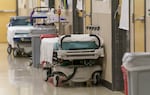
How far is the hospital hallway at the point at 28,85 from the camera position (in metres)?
6.60

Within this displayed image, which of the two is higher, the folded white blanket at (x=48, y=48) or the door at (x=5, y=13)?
the door at (x=5, y=13)

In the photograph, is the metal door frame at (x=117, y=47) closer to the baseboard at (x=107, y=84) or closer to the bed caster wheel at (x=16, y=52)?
the baseboard at (x=107, y=84)

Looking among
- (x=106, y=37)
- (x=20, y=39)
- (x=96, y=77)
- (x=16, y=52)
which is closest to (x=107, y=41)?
(x=106, y=37)

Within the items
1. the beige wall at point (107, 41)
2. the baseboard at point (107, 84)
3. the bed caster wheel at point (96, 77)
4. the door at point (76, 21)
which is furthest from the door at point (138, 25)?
the door at point (76, 21)

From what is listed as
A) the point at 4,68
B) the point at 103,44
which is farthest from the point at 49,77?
the point at 4,68

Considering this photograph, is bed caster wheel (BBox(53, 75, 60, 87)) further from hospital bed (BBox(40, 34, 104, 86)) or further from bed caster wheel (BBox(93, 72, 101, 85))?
bed caster wheel (BBox(93, 72, 101, 85))

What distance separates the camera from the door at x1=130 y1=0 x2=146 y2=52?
5472 millimetres

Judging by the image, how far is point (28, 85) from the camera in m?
7.22

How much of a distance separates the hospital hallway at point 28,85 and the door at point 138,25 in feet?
3.56

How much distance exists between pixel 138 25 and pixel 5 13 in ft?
35.1

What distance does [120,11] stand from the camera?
6.34 meters

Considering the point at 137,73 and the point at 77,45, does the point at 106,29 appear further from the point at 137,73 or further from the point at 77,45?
the point at 137,73

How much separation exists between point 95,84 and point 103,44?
74cm

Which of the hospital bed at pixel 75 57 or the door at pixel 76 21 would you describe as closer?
the hospital bed at pixel 75 57
